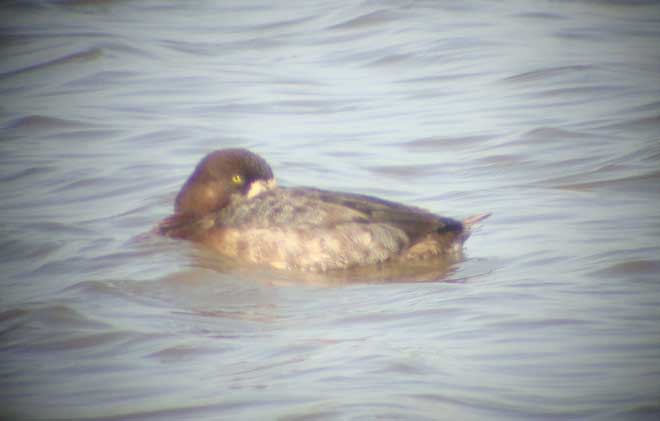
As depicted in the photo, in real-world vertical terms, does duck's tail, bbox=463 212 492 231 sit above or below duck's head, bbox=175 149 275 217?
below

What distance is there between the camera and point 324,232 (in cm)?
687

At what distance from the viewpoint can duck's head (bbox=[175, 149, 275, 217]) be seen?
7566 mm

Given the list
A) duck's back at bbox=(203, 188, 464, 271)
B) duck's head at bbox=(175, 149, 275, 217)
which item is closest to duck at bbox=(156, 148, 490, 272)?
duck's back at bbox=(203, 188, 464, 271)

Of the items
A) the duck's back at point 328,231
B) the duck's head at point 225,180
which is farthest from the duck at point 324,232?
the duck's head at point 225,180

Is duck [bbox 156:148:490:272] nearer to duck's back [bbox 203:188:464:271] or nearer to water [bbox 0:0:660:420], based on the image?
duck's back [bbox 203:188:464:271]

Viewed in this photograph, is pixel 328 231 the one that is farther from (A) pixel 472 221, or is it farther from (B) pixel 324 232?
(A) pixel 472 221

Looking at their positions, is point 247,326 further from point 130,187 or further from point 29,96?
point 29,96

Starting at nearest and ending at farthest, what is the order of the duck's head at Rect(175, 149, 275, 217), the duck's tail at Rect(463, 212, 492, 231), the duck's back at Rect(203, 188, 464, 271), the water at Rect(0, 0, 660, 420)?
the water at Rect(0, 0, 660, 420), the duck's back at Rect(203, 188, 464, 271), the duck's tail at Rect(463, 212, 492, 231), the duck's head at Rect(175, 149, 275, 217)

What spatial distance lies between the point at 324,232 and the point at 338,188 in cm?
222

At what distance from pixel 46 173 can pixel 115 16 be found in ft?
20.5

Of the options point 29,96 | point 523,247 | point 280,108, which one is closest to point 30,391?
point 523,247

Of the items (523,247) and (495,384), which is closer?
(495,384)

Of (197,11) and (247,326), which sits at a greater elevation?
(197,11)

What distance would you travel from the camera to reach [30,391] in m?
4.92
